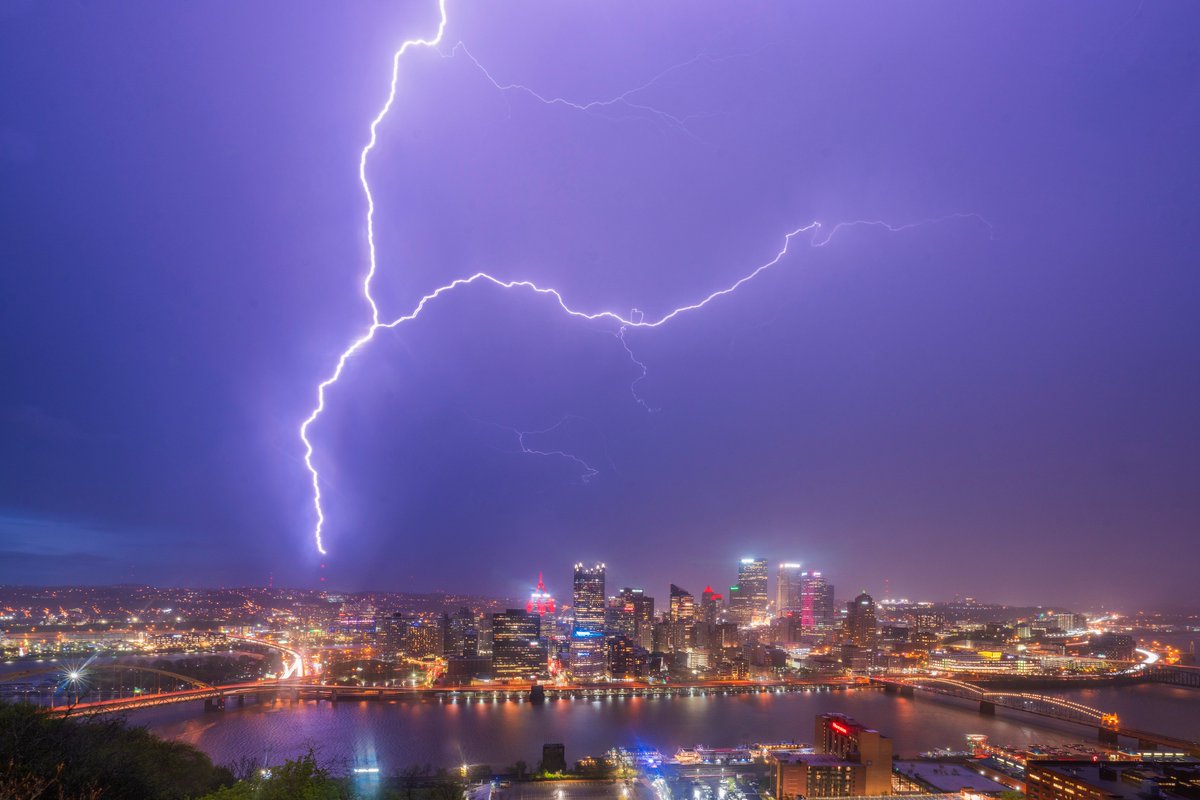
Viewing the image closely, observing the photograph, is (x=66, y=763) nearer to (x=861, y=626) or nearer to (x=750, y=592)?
(x=861, y=626)

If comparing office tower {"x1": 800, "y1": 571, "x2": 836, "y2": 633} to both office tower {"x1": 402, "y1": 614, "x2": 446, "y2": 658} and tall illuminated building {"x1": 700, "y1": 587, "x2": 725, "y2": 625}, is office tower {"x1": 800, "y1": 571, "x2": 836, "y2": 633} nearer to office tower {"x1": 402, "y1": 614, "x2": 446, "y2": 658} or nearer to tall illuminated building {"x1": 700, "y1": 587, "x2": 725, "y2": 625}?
tall illuminated building {"x1": 700, "y1": 587, "x2": 725, "y2": 625}

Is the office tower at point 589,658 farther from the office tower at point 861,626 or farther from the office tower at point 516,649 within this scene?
the office tower at point 861,626

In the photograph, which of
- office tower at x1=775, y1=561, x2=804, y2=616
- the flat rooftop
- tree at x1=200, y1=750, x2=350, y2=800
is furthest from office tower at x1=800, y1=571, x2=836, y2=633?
tree at x1=200, y1=750, x2=350, y2=800

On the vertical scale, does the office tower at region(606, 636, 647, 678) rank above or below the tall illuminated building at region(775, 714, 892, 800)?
below

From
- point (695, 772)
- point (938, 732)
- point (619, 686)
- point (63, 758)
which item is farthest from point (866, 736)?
point (619, 686)

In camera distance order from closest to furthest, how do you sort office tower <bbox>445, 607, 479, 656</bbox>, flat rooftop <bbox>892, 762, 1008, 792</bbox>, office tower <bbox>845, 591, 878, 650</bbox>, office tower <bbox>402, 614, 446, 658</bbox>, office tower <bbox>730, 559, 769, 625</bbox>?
1. flat rooftop <bbox>892, 762, 1008, 792</bbox>
2. office tower <bbox>445, 607, 479, 656</bbox>
3. office tower <bbox>402, 614, 446, 658</bbox>
4. office tower <bbox>845, 591, 878, 650</bbox>
5. office tower <bbox>730, 559, 769, 625</bbox>

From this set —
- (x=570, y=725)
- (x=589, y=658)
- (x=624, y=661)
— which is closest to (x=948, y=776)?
(x=570, y=725)

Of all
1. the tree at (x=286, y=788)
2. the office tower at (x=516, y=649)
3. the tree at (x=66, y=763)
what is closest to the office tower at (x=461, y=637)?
the office tower at (x=516, y=649)

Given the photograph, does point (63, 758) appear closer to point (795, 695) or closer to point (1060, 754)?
point (1060, 754)
